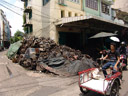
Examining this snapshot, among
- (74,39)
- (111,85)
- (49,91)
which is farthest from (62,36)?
(111,85)

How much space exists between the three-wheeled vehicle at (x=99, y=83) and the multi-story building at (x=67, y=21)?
7475 millimetres

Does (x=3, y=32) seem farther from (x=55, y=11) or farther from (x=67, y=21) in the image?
(x=67, y=21)

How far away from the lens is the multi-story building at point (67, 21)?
13683 mm

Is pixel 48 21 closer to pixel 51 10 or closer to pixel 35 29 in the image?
pixel 51 10

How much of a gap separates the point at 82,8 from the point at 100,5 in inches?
220

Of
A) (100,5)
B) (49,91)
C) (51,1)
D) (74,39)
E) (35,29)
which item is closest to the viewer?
(49,91)

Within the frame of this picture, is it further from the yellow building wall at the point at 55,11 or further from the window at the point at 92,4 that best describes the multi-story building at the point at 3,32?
the window at the point at 92,4

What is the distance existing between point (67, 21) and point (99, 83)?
8923 millimetres

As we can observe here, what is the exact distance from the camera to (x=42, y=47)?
1066cm

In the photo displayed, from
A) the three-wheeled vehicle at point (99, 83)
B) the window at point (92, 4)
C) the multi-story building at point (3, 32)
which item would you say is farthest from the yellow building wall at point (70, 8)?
the multi-story building at point (3, 32)

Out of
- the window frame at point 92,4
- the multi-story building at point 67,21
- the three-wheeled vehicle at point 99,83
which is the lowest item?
the three-wheeled vehicle at point 99,83

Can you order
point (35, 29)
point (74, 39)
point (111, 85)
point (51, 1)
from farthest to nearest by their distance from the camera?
point (35, 29) → point (74, 39) → point (51, 1) → point (111, 85)

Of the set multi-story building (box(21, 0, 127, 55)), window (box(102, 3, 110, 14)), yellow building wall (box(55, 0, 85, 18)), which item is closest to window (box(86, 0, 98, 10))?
multi-story building (box(21, 0, 127, 55))

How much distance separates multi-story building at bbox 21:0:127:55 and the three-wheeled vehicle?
7475 millimetres
